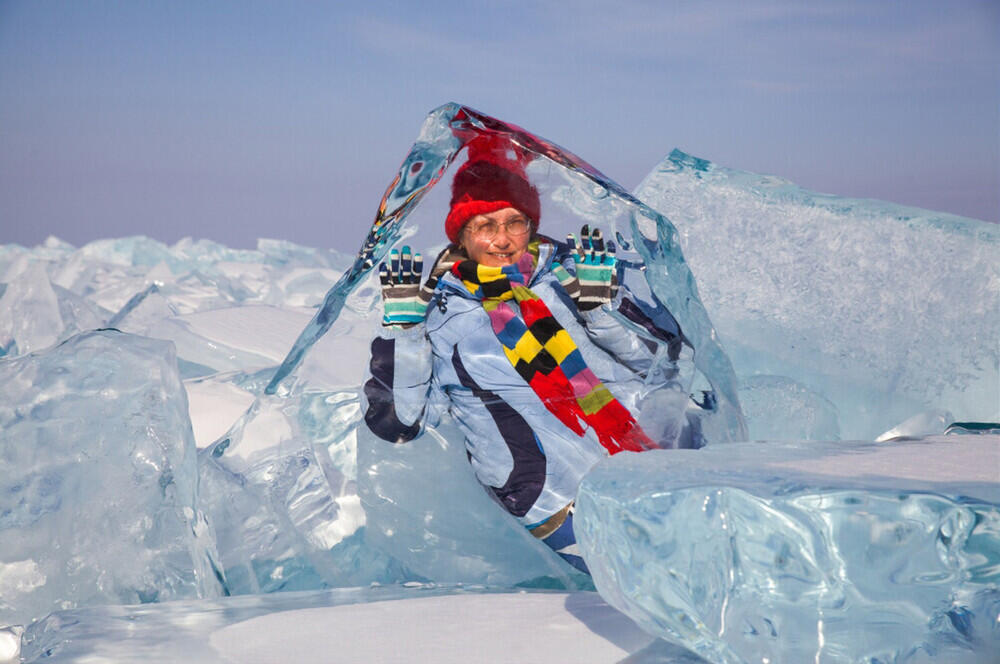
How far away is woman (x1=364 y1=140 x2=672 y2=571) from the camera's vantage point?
134 cm

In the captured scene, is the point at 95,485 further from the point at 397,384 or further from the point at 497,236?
the point at 497,236

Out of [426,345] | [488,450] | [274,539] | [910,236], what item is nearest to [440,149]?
[426,345]

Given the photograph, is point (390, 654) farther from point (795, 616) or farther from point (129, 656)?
point (795, 616)

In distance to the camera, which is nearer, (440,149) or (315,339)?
(440,149)

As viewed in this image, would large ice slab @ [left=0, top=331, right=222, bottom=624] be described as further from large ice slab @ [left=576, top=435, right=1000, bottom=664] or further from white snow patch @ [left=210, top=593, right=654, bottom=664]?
large ice slab @ [left=576, top=435, right=1000, bottom=664]

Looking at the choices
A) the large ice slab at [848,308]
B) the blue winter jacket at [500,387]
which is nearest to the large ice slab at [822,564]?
the blue winter jacket at [500,387]

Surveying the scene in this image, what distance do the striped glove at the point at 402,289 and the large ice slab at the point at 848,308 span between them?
2.03 ft

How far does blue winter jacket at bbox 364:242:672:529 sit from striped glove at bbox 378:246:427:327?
2 centimetres

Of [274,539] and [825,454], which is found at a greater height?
[825,454]

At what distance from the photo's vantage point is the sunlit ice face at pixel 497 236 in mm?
1387

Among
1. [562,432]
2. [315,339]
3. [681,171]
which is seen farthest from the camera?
[681,171]

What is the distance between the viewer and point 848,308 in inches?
64.9

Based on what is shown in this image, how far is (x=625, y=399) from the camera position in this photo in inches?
55.2

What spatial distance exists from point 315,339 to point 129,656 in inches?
27.3
